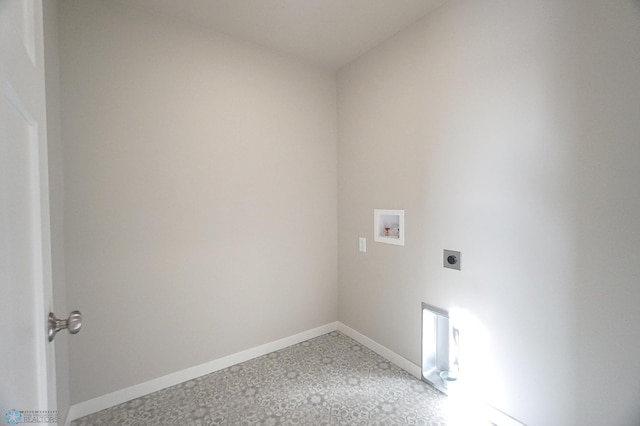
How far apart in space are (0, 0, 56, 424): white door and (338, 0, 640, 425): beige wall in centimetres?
192

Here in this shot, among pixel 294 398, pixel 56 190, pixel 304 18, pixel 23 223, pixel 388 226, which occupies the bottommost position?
pixel 294 398

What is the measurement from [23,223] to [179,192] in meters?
1.39

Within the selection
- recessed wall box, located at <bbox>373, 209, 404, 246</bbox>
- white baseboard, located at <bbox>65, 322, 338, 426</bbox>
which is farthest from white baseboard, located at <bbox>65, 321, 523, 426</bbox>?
recessed wall box, located at <bbox>373, 209, 404, 246</bbox>

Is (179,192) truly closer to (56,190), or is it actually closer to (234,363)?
(56,190)

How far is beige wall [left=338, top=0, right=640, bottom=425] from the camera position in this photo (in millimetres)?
1151

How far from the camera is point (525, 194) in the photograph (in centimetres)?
141

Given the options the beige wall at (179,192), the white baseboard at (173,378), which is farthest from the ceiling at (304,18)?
the white baseboard at (173,378)

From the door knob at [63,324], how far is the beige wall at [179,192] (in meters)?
1.13

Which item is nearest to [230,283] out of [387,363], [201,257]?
[201,257]

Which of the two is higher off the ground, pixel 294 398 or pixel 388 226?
pixel 388 226

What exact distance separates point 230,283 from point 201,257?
324mm

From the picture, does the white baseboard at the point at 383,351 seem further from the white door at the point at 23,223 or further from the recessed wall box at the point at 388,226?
the white door at the point at 23,223

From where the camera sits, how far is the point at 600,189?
1.19 metres

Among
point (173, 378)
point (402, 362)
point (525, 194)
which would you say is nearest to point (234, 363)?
point (173, 378)
